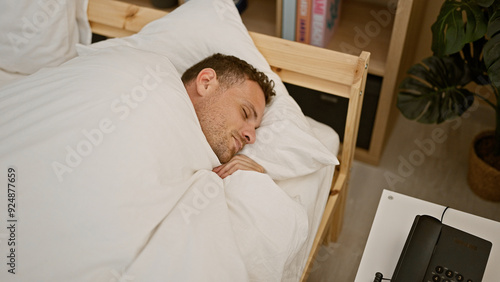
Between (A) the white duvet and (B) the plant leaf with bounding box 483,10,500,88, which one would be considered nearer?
(A) the white duvet

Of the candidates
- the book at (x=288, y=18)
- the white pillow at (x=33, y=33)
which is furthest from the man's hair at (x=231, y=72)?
the white pillow at (x=33, y=33)

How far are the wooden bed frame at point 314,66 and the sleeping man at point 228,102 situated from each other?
0.32 feet

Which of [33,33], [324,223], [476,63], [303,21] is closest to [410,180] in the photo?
[476,63]

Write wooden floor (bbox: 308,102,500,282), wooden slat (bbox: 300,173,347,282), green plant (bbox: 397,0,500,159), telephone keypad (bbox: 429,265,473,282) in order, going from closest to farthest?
1. telephone keypad (bbox: 429,265,473,282)
2. wooden slat (bbox: 300,173,347,282)
3. green plant (bbox: 397,0,500,159)
4. wooden floor (bbox: 308,102,500,282)

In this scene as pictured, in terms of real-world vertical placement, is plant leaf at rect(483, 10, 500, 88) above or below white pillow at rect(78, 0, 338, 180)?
above

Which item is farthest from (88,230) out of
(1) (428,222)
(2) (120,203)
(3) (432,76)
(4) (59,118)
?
(3) (432,76)

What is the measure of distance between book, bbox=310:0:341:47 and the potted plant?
0.33m

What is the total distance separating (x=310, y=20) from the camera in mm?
1546

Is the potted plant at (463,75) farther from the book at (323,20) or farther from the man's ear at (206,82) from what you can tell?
the man's ear at (206,82)

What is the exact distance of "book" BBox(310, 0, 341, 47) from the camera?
1.50m

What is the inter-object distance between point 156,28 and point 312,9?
55cm

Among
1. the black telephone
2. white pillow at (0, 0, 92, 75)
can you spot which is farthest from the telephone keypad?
white pillow at (0, 0, 92, 75)

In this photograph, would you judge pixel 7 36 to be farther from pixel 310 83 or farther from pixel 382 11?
pixel 382 11

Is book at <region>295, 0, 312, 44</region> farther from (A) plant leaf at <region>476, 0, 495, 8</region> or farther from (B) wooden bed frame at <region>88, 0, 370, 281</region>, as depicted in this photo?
(A) plant leaf at <region>476, 0, 495, 8</region>
